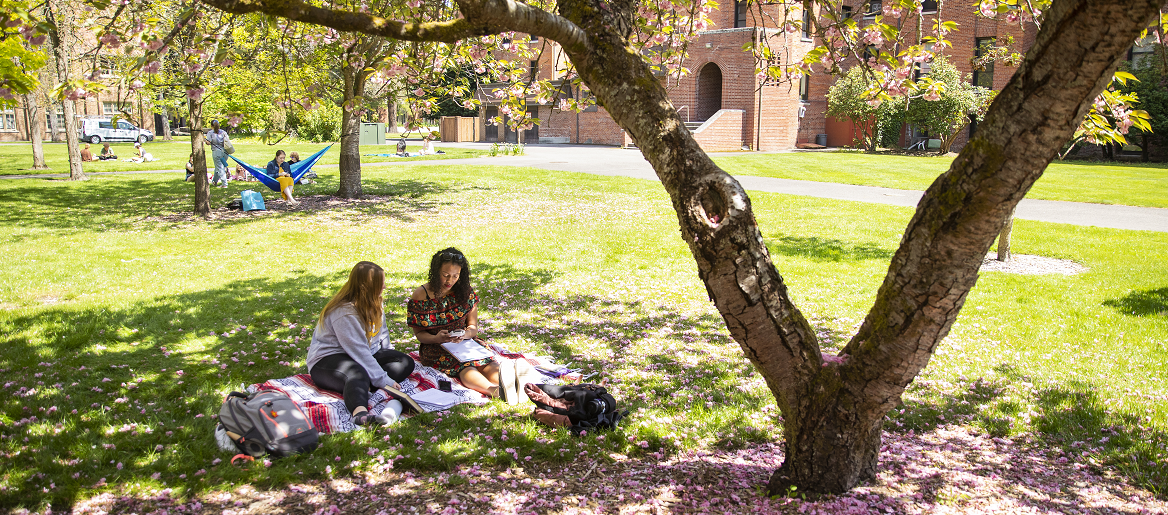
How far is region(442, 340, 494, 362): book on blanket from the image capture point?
5.08 metres

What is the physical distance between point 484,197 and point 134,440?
12.6m

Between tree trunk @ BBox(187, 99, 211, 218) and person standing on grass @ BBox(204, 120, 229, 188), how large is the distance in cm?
416

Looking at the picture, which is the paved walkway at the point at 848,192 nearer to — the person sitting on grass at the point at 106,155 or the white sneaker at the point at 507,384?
the person sitting on grass at the point at 106,155

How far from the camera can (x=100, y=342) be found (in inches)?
227

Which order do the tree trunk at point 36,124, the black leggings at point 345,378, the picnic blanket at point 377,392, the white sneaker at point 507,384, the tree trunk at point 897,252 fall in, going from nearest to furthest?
1. the tree trunk at point 897,252
2. the picnic blanket at point 377,392
3. the black leggings at point 345,378
4. the white sneaker at point 507,384
5. the tree trunk at point 36,124

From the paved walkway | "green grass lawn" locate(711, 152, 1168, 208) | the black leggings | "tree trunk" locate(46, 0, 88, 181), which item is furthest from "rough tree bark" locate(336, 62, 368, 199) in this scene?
"green grass lawn" locate(711, 152, 1168, 208)

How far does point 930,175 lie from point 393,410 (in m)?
20.9

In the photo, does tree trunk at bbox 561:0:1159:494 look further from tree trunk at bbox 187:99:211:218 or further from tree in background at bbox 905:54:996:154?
tree in background at bbox 905:54:996:154

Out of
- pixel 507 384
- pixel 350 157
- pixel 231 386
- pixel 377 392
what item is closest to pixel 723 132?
pixel 350 157

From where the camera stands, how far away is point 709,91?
3994cm

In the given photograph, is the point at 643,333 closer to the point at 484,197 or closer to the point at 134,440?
the point at 134,440

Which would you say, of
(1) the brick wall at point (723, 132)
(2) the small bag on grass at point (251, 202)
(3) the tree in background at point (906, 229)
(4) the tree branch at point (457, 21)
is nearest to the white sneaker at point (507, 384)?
(3) the tree in background at point (906, 229)

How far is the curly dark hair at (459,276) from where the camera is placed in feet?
16.8

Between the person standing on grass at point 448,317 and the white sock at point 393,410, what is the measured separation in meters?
0.60
